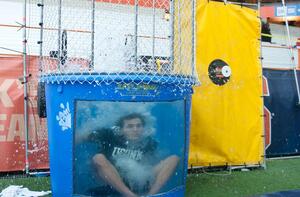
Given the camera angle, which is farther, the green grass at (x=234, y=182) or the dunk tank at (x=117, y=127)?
the green grass at (x=234, y=182)

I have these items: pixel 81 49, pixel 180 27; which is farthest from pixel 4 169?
pixel 180 27

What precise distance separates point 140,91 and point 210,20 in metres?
2.76

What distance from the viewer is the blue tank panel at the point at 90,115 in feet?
11.7

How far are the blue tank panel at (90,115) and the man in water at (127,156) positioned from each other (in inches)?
3.5

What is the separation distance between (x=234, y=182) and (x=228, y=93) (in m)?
1.36

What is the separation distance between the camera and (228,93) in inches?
240

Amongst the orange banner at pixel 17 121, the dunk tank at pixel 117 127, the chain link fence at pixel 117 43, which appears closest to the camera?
the dunk tank at pixel 117 127

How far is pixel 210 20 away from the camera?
5984 mm

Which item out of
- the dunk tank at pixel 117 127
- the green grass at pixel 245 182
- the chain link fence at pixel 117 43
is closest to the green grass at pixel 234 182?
the green grass at pixel 245 182

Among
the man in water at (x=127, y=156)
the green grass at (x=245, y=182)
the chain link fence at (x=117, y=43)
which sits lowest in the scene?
the green grass at (x=245, y=182)

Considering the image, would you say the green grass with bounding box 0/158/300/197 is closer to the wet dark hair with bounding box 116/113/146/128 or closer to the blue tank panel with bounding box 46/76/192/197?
the blue tank panel with bounding box 46/76/192/197

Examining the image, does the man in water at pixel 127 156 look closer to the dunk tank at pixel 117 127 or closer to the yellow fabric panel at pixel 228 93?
the dunk tank at pixel 117 127

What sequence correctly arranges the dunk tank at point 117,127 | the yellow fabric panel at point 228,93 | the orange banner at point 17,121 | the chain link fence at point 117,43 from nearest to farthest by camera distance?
the dunk tank at point 117,127, the chain link fence at point 117,43, the orange banner at point 17,121, the yellow fabric panel at point 228,93

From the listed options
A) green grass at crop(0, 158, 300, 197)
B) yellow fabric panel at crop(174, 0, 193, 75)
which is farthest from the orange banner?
yellow fabric panel at crop(174, 0, 193, 75)
